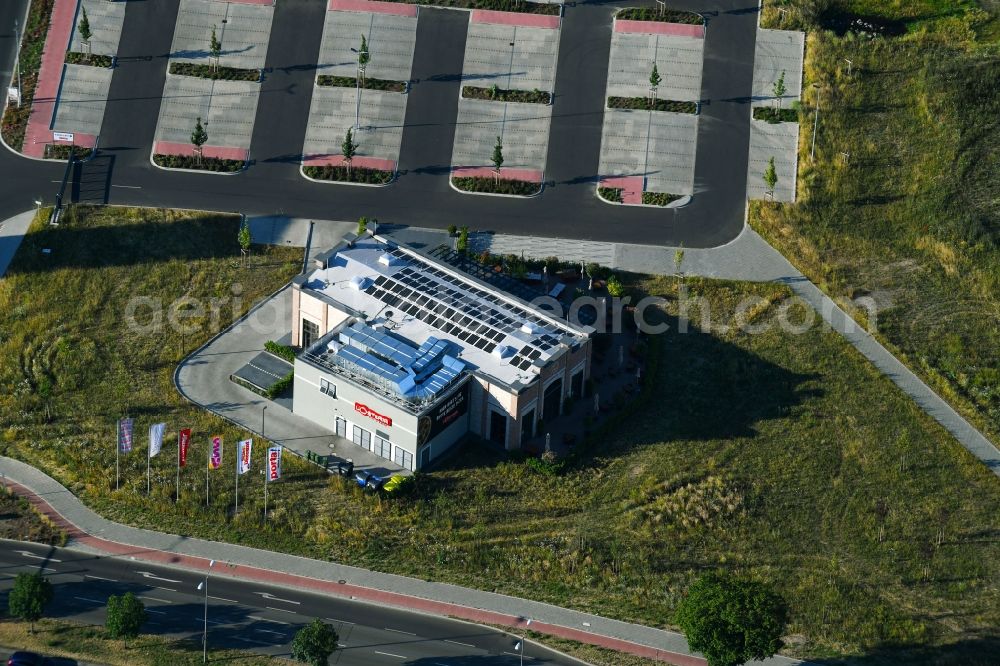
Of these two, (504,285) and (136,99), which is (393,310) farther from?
(136,99)

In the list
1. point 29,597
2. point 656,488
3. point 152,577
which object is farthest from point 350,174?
point 29,597

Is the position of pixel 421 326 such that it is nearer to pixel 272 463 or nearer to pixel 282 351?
pixel 282 351

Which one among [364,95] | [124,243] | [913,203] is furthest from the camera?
[364,95]

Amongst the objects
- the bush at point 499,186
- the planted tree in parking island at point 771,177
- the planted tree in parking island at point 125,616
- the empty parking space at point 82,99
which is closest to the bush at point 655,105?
the planted tree in parking island at point 771,177

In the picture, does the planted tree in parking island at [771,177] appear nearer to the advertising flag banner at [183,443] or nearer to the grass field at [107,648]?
the advertising flag banner at [183,443]

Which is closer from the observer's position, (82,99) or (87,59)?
(82,99)

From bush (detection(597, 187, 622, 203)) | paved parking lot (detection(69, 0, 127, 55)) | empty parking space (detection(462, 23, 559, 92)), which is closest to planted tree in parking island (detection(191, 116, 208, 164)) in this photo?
paved parking lot (detection(69, 0, 127, 55))

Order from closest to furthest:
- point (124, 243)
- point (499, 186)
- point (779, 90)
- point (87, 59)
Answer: point (124, 243), point (499, 186), point (779, 90), point (87, 59)
